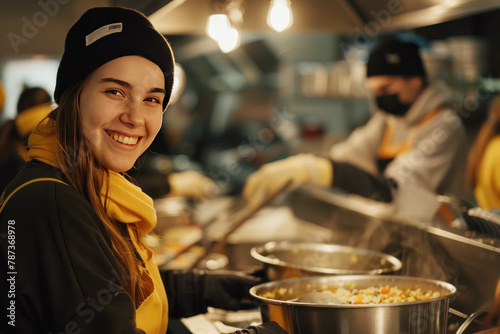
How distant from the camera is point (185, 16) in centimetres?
232

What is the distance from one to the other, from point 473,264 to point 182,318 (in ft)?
3.24

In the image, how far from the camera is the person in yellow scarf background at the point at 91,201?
1074 millimetres

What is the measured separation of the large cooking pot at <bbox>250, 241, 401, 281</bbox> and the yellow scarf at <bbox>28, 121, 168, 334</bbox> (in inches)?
16.8

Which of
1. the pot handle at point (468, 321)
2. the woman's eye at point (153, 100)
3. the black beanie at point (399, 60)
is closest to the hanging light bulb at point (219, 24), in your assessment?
the woman's eye at point (153, 100)

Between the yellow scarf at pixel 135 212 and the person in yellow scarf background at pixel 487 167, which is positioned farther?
the person in yellow scarf background at pixel 487 167

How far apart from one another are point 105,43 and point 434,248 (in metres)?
1.28

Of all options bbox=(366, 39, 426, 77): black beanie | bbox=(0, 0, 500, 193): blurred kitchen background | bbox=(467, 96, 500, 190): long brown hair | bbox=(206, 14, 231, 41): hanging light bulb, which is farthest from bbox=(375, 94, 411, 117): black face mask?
bbox=(206, 14, 231, 41): hanging light bulb

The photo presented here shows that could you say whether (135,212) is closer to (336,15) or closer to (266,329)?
(266,329)

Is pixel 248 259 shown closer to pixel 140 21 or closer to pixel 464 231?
pixel 464 231

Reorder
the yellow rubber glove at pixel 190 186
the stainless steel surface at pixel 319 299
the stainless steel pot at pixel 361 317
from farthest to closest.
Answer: the yellow rubber glove at pixel 190 186, the stainless steel surface at pixel 319 299, the stainless steel pot at pixel 361 317

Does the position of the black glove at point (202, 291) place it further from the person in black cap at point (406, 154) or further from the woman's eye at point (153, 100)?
the person in black cap at point (406, 154)

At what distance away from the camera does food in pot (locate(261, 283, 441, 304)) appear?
1.38 m

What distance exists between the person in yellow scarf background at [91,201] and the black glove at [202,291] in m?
0.33

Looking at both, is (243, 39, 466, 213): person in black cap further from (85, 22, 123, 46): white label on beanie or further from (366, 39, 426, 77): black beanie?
(85, 22, 123, 46): white label on beanie
